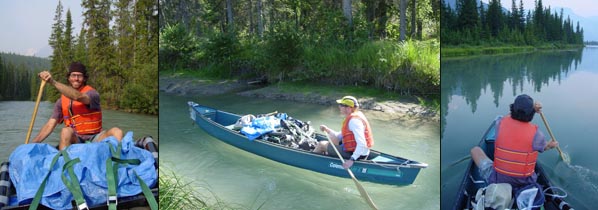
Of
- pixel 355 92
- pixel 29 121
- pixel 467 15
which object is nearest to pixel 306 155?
pixel 467 15

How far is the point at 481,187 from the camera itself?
2303mm

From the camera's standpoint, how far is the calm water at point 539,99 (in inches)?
110

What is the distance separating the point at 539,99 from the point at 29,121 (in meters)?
8.10

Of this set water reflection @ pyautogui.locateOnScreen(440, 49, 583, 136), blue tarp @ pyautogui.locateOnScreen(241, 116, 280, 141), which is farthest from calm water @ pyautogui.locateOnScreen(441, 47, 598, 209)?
blue tarp @ pyautogui.locateOnScreen(241, 116, 280, 141)

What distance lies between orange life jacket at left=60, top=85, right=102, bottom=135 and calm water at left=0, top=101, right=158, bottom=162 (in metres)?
3.89

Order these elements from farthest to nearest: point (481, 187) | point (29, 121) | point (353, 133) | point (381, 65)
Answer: point (29, 121)
point (381, 65)
point (353, 133)
point (481, 187)

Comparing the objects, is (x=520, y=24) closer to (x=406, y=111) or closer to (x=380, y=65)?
(x=406, y=111)

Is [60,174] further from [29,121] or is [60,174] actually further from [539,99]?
[29,121]

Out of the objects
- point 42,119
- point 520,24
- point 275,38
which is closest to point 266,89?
point 275,38

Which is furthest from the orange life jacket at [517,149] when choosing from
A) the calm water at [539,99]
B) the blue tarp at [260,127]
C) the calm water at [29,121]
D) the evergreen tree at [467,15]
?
the calm water at [29,121]

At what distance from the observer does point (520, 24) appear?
3.22 m

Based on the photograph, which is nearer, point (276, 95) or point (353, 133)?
point (353, 133)

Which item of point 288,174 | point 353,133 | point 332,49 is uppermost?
point 332,49

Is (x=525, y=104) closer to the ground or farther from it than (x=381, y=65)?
closer to the ground
